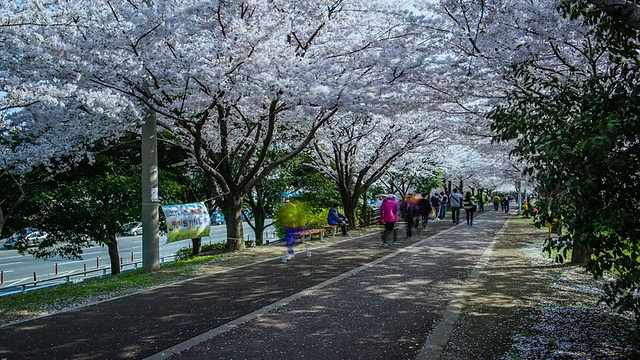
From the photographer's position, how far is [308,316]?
239 inches

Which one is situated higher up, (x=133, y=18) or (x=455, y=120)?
(x=133, y=18)

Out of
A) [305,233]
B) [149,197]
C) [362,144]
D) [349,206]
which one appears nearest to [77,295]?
[149,197]

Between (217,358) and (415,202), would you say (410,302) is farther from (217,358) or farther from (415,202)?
(415,202)

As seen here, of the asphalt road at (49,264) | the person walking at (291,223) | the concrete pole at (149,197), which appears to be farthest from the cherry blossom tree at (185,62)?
the asphalt road at (49,264)

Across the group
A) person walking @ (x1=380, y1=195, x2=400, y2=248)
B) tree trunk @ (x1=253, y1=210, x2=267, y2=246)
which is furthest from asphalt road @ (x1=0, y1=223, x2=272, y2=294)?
person walking @ (x1=380, y1=195, x2=400, y2=248)

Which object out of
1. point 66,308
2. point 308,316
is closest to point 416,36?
point 308,316

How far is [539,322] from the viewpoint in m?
5.68

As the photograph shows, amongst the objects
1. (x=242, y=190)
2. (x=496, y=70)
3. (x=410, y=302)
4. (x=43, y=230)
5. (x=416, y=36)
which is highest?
(x=416, y=36)

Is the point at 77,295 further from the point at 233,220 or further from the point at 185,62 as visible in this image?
the point at 233,220

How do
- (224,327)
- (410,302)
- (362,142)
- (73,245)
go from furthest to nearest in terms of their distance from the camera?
(362,142) → (73,245) → (410,302) → (224,327)

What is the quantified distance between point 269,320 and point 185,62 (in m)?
6.42

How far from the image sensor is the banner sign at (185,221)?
1072cm

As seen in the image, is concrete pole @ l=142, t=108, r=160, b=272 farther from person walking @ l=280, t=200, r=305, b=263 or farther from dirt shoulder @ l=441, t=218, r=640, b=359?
dirt shoulder @ l=441, t=218, r=640, b=359

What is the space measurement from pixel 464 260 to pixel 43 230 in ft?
48.6
